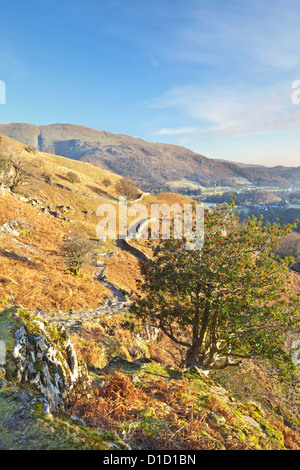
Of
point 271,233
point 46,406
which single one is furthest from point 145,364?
point 271,233

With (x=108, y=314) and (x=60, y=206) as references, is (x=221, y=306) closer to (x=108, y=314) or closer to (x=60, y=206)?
(x=108, y=314)

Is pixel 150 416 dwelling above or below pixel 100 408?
below

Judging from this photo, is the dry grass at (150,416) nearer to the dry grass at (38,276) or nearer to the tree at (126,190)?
the dry grass at (38,276)

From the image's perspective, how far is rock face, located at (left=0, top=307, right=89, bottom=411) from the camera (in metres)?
4.84

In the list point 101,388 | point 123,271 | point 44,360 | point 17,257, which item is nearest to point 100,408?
point 101,388

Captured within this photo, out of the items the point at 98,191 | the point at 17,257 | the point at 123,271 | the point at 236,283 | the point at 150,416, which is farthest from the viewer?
the point at 98,191

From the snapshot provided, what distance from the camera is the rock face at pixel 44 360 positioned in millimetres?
4844

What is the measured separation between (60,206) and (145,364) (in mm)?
41167

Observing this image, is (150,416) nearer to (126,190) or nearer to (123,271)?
(123,271)

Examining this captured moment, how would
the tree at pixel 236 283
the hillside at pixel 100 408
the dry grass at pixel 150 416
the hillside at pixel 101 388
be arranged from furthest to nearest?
the tree at pixel 236 283, the dry grass at pixel 150 416, the hillside at pixel 101 388, the hillside at pixel 100 408

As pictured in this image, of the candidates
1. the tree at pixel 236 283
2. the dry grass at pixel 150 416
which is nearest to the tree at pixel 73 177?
the tree at pixel 236 283

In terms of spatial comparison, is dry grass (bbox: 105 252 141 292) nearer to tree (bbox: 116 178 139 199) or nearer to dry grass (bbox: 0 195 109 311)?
dry grass (bbox: 0 195 109 311)

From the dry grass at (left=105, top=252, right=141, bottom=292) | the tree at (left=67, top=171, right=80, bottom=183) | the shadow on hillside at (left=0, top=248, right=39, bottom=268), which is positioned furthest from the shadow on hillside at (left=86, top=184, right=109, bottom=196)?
the shadow on hillside at (left=0, top=248, right=39, bottom=268)

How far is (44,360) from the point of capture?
5.38m
